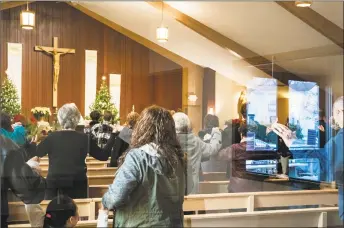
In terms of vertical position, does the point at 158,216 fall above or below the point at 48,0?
below

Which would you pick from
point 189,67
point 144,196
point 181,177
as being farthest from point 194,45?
point 144,196

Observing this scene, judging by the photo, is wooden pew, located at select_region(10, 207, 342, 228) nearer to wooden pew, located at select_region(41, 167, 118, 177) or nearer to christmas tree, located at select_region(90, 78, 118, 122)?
wooden pew, located at select_region(41, 167, 118, 177)

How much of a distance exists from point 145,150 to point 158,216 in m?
0.27

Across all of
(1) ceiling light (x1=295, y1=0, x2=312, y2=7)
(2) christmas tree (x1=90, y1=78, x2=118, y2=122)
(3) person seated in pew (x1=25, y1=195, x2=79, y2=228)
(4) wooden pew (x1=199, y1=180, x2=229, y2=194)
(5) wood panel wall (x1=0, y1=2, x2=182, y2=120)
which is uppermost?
(1) ceiling light (x1=295, y1=0, x2=312, y2=7)

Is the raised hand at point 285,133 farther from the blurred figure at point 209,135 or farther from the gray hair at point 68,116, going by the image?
the gray hair at point 68,116

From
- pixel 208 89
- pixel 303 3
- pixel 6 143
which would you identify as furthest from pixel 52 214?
pixel 303 3

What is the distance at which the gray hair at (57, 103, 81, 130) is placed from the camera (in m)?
2.33

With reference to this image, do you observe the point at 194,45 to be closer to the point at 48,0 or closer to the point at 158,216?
the point at 48,0

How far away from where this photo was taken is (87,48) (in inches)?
93.7

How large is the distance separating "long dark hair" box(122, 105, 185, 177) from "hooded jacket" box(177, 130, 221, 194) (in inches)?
11.9

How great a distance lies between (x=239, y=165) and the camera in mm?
2682

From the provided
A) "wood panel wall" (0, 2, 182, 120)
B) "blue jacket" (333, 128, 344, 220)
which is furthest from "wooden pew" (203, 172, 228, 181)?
"blue jacket" (333, 128, 344, 220)

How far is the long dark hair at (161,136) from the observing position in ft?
6.69

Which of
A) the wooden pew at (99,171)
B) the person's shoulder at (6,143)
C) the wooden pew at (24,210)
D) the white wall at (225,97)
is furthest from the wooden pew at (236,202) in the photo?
the white wall at (225,97)
